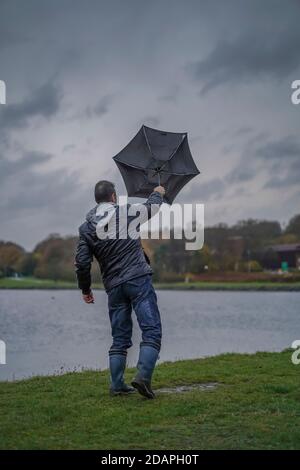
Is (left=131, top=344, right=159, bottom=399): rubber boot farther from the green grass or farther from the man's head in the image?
the man's head

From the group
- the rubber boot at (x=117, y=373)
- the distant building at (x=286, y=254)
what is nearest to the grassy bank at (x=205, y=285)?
the distant building at (x=286, y=254)

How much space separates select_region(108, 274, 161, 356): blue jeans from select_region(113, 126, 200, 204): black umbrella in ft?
4.96

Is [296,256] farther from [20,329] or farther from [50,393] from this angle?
[50,393]

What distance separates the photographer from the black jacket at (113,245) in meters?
8.20

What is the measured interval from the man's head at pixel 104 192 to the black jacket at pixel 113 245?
10 cm

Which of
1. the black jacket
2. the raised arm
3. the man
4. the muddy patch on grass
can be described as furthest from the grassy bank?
the raised arm

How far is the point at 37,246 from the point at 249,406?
152 meters

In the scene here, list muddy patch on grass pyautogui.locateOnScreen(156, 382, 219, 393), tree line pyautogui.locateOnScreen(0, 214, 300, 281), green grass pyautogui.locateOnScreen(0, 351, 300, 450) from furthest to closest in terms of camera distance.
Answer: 1. tree line pyautogui.locateOnScreen(0, 214, 300, 281)
2. muddy patch on grass pyautogui.locateOnScreen(156, 382, 219, 393)
3. green grass pyautogui.locateOnScreen(0, 351, 300, 450)

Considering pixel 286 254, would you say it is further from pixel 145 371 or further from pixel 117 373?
pixel 145 371

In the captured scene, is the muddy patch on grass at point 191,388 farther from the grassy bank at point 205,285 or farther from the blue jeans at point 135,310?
the grassy bank at point 205,285

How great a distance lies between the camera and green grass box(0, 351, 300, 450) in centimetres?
583

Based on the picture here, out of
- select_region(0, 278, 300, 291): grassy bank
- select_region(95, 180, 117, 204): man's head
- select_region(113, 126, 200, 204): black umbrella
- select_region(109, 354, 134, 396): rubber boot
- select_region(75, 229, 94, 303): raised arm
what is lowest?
select_region(0, 278, 300, 291): grassy bank

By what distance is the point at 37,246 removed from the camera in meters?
156
